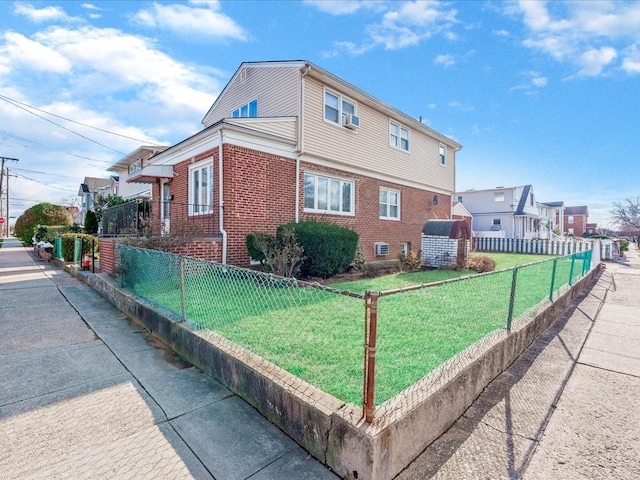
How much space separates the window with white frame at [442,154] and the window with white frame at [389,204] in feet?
14.2

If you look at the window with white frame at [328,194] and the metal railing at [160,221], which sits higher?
the window with white frame at [328,194]

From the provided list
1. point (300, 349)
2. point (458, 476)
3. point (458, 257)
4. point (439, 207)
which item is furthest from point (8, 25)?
point (439, 207)

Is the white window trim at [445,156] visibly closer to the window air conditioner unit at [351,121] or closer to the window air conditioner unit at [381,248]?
the window air conditioner unit at [381,248]

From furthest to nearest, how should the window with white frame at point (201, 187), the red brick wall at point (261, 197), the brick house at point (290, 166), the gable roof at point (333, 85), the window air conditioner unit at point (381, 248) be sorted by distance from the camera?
the window air conditioner unit at point (381, 248) < the gable roof at point (333, 85) < the window with white frame at point (201, 187) < the brick house at point (290, 166) < the red brick wall at point (261, 197)

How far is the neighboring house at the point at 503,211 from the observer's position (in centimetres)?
3089

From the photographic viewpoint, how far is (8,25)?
31.3 ft

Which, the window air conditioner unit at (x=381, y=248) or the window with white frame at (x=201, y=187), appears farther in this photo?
the window air conditioner unit at (x=381, y=248)

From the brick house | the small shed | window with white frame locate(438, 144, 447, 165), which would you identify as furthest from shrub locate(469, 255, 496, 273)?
window with white frame locate(438, 144, 447, 165)

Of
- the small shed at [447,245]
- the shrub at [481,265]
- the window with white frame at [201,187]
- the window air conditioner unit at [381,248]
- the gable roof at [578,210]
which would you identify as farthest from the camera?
the gable roof at [578,210]

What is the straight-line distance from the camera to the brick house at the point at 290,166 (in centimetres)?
905

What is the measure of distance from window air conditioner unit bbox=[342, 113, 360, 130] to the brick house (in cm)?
4

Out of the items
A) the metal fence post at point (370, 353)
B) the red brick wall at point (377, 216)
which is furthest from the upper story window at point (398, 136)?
the metal fence post at point (370, 353)

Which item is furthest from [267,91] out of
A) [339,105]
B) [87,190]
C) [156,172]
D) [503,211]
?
[87,190]

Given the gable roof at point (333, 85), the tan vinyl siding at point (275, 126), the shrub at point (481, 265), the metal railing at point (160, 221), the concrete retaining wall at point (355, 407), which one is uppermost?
the gable roof at point (333, 85)
